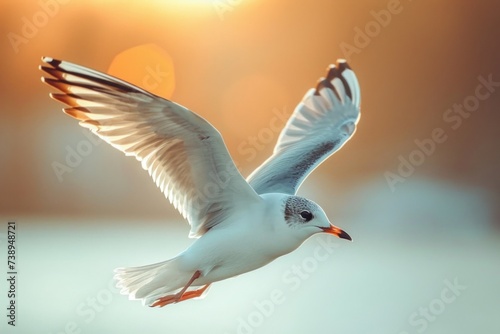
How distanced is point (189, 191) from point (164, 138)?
0.55 ft

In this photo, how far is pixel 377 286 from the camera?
5.05 m

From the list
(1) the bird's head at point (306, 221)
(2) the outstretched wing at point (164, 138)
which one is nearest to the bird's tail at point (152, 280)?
(2) the outstretched wing at point (164, 138)

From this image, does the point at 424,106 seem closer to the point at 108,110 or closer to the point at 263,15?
the point at 263,15

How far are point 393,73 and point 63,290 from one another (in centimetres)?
417

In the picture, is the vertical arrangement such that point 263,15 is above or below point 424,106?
above

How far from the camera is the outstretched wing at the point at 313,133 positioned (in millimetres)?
2443

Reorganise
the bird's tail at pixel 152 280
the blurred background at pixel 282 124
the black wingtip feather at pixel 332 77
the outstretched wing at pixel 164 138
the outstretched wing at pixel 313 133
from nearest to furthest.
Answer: the outstretched wing at pixel 164 138 < the bird's tail at pixel 152 280 < the outstretched wing at pixel 313 133 < the black wingtip feather at pixel 332 77 < the blurred background at pixel 282 124

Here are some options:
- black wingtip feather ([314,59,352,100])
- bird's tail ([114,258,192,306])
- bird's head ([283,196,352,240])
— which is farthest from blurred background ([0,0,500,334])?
bird's head ([283,196,352,240])

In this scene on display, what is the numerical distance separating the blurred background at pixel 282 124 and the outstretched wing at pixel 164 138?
2684 millimetres

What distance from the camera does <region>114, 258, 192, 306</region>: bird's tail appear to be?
214 centimetres

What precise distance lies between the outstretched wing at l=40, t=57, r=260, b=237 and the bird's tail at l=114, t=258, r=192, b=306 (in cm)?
14

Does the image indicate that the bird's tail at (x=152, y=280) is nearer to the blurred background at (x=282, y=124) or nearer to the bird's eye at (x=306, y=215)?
the bird's eye at (x=306, y=215)

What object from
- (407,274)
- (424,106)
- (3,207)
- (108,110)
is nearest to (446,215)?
(424,106)

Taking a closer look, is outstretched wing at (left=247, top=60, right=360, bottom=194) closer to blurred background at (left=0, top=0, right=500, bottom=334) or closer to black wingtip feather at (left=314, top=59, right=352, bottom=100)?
black wingtip feather at (left=314, top=59, right=352, bottom=100)
